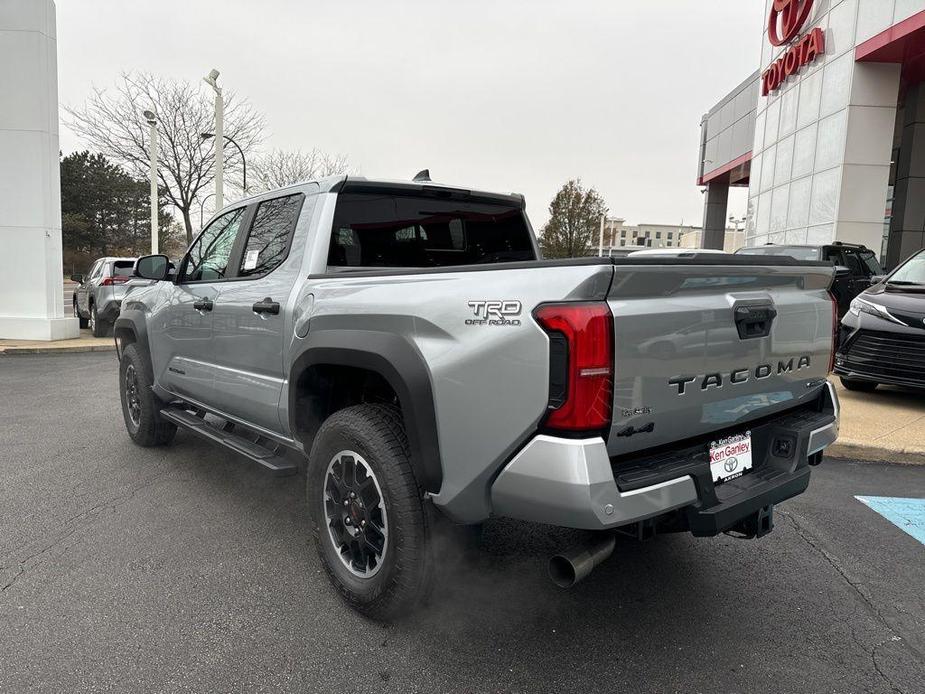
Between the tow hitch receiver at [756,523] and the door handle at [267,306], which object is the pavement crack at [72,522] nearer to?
the door handle at [267,306]

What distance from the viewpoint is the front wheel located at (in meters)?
2.48

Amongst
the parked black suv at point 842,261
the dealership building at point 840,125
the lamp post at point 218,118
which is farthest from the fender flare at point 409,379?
the dealership building at point 840,125

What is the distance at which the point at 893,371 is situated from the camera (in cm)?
648

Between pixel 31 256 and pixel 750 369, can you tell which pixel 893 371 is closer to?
pixel 750 369

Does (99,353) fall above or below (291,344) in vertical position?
below

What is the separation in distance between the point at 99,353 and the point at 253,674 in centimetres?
1094

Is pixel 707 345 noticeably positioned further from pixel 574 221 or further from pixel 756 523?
pixel 574 221

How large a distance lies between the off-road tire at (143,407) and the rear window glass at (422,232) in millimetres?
2544

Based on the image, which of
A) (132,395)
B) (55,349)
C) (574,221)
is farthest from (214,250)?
(574,221)

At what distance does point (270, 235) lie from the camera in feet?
12.2

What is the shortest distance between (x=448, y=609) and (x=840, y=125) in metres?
16.1

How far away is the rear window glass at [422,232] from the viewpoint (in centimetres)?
343

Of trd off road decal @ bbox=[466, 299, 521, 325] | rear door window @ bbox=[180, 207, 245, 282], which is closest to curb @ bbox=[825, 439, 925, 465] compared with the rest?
trd off road decal @ bbox=[466, 299, 521, 325]

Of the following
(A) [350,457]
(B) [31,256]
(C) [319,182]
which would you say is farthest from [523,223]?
(B) [31,256]
